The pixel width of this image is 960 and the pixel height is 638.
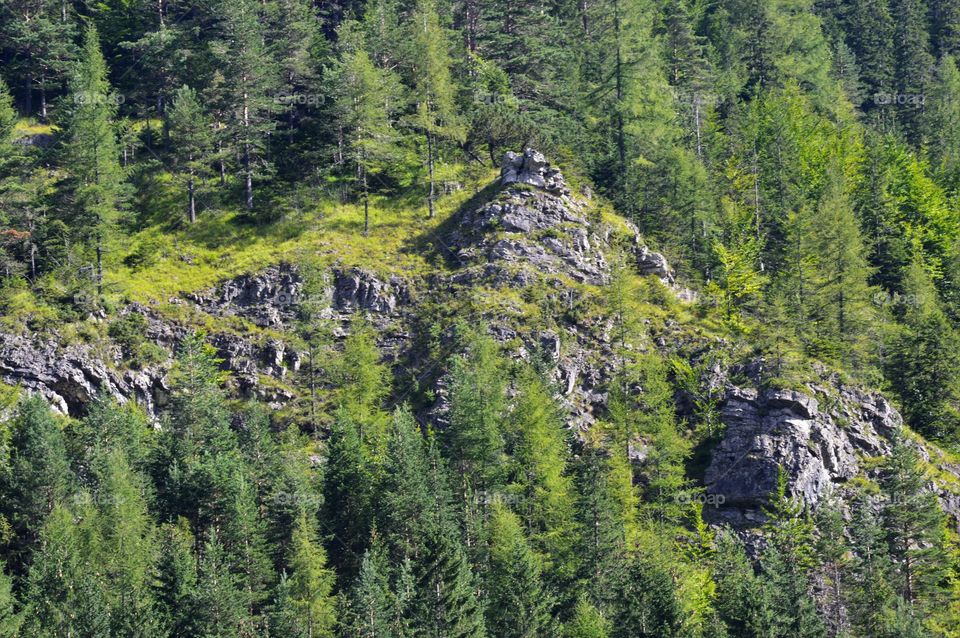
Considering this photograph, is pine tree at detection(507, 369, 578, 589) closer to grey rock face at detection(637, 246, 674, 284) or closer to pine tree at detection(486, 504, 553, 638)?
pine tree at detection(486, 504, 553, 638)

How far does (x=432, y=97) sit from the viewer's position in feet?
244

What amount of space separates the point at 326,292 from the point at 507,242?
12.4 meters

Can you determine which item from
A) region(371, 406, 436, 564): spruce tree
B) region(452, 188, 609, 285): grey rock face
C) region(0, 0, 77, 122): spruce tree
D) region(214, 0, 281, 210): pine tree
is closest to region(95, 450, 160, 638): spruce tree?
region(371, 406, 436, 564): spruce tree

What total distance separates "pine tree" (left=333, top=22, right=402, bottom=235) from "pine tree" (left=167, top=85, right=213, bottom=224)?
9.45m

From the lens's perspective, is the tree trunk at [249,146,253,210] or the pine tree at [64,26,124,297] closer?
the pine tree at [64,26,124,297]

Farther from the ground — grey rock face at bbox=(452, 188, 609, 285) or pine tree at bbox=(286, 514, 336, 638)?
grey rock face at bbox=(452, 188, 609, 285)

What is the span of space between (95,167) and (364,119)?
18366mm

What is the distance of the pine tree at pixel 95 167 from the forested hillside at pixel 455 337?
0.87ft

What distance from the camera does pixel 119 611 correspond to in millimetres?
44719

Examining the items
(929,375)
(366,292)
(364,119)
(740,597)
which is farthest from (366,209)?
(929,375)

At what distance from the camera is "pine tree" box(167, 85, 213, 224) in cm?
6944

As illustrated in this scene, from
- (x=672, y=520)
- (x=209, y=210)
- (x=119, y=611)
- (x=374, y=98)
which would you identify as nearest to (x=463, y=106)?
(x=374, y=98)

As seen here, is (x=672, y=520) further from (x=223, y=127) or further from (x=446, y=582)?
(x=223, y=127)

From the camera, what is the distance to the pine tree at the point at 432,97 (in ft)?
239
